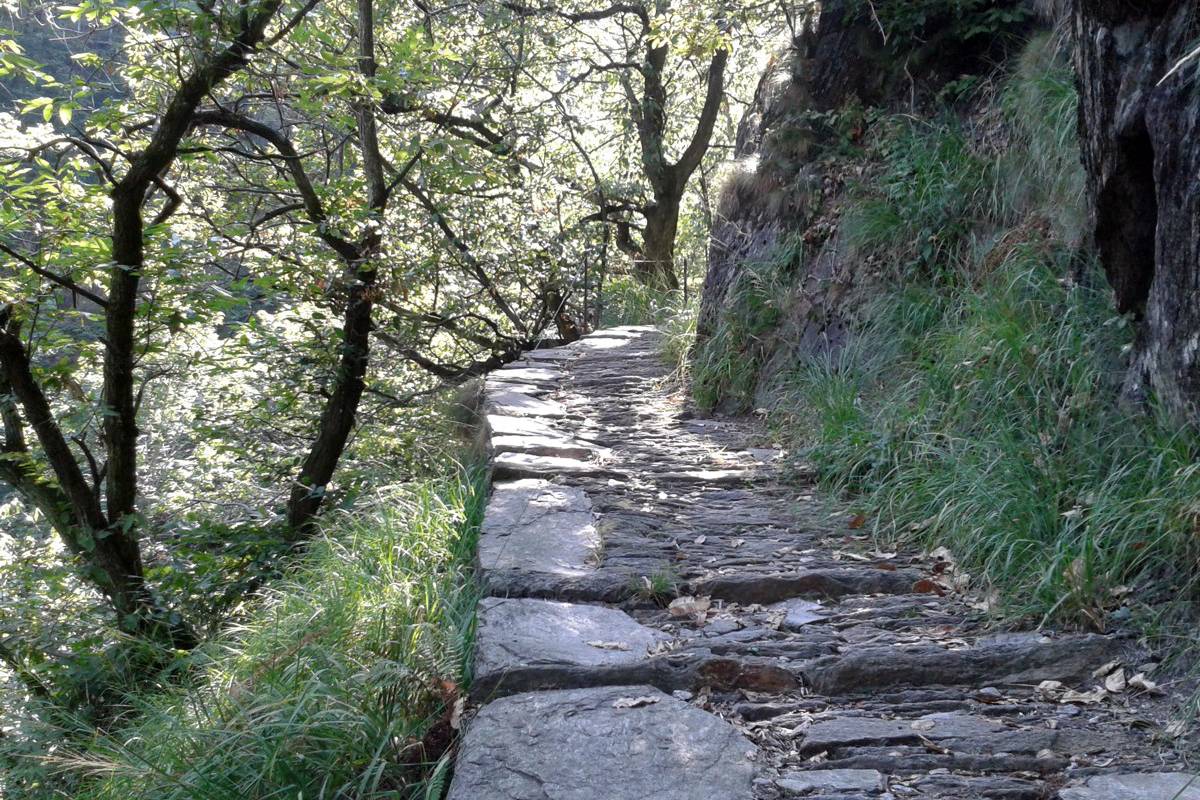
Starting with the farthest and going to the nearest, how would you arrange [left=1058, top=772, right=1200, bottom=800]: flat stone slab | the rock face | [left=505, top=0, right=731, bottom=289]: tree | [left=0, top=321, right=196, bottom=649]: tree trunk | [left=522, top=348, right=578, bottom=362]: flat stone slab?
[left=505, top=0, right=731, bottom=289]: tree → [left=522, top=348, right=578, bottom=362]: flat stone slab → [left=0, top=321, right=196, bottom=649]: tree trunk → the rock face → [left=1058, top=772, right=1200, bottom=800]: flat stone slab

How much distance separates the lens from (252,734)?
2.45 meters

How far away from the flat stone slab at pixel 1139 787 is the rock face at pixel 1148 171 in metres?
1.31

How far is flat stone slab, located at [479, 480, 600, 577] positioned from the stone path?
0.01 m

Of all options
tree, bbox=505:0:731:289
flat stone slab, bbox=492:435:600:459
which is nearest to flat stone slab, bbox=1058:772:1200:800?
flat stone slab, bbox=492:435:600:459

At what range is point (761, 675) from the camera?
271 centimetres

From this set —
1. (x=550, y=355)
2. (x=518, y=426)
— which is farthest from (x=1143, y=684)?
(x=550, y=355)

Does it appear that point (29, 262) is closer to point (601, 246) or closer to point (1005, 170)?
point (1005, 170)

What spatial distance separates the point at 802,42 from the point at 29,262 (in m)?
5.01

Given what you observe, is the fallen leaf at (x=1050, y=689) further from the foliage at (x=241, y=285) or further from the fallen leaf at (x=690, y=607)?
the foliage at (x=241, y=285)

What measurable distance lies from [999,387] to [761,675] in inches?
72.2

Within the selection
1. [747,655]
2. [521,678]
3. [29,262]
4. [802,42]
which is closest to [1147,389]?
[747,655]

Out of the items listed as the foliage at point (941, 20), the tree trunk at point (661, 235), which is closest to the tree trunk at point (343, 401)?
the foliage at point (941, 20)

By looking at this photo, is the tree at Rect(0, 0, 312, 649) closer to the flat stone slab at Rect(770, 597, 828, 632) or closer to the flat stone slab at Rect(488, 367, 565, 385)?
the flat stone slab at Rect(488, 367, 565, 385)

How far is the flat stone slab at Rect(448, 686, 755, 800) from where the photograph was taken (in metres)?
2.13
